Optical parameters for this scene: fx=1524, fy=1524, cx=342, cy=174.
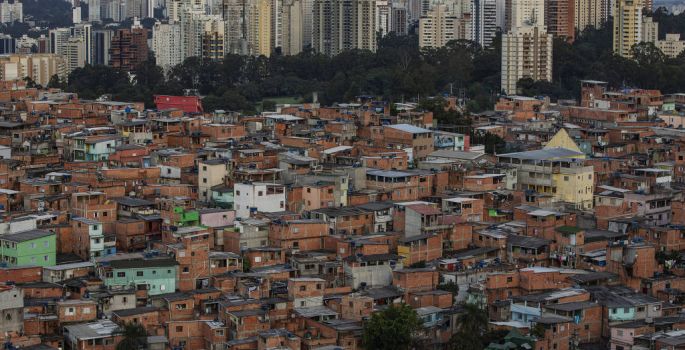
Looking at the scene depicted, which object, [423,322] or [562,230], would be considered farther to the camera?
[562,230]

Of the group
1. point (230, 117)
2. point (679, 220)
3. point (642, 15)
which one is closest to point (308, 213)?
point (679, 220)

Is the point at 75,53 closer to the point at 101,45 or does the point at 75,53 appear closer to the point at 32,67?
the point at 101,45

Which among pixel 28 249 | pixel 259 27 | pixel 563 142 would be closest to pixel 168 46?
pixel 259 27

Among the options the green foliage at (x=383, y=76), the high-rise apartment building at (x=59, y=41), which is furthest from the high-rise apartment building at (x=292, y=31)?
the high-rise apartment building at (x=59, y=41)

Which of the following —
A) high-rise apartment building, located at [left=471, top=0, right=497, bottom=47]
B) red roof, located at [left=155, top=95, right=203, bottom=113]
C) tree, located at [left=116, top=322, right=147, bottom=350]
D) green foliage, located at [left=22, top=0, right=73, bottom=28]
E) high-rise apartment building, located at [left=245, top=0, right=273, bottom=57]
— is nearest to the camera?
tree, located at [left=116, top=322, right=147, bottom=350]

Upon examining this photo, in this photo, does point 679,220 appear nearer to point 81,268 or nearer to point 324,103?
point 81,268

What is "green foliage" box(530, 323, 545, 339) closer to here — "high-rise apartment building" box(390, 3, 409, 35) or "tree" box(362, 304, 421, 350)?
"tree" box(362, 304, 421, 350)

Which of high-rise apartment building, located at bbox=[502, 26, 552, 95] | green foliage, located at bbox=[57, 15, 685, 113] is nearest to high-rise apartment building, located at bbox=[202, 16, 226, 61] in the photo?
green foliage, located at bbox=[57, 15, 685, 113]
